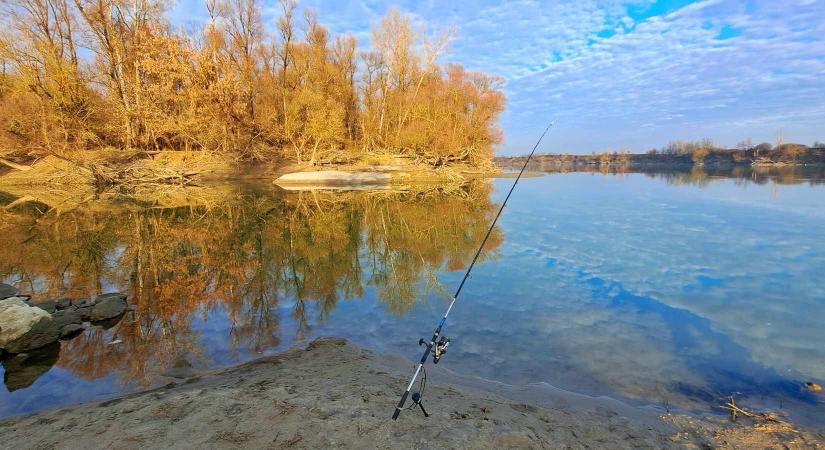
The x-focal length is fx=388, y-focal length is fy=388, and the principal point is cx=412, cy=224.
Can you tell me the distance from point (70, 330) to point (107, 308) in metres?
0.78

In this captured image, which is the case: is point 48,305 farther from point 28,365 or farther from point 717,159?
point 717,159

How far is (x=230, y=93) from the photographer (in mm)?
40062

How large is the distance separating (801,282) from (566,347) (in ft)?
23.8

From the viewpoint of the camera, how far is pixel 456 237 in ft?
45.8

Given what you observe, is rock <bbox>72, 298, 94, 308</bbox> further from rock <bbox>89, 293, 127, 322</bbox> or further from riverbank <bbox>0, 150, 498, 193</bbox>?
riverbank <bbox>0, 150, 498, 193</bbox>

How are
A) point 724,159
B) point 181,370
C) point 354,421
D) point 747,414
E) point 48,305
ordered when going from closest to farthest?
1. point 354,421
2. point 747,414
3. point 181,370
4. point 48,305
5. point 724,159

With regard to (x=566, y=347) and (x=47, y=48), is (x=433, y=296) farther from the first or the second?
(x=47, y=48)

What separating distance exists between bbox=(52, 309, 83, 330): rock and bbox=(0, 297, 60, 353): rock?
324 millimetres

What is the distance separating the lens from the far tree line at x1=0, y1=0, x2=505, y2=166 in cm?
3178

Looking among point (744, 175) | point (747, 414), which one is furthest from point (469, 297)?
point (744, 175)

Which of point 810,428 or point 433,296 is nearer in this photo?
point 810,428

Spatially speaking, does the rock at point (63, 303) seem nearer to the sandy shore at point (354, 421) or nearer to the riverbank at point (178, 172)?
the sandy shore at point (354, 421)

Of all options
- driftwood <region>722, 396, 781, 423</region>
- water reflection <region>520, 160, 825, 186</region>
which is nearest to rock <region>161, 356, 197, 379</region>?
driftwood <region>722, 396, 781, 423</region>

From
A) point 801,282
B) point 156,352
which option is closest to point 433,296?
point 156,352
